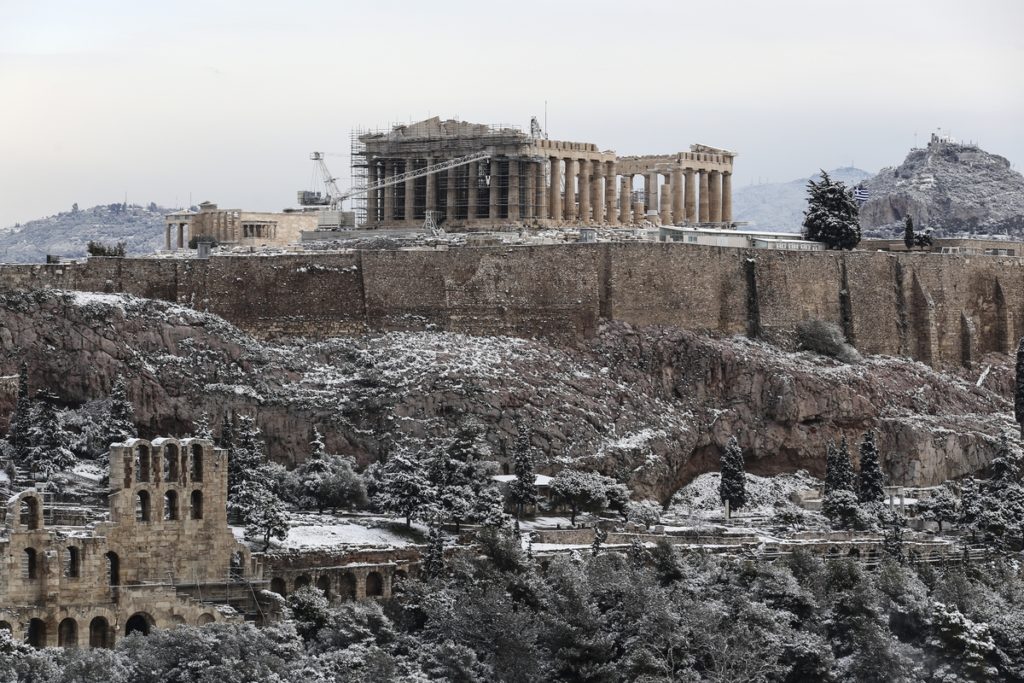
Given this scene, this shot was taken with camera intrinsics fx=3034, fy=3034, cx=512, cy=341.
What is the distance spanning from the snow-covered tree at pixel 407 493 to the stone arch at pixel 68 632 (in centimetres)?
1455

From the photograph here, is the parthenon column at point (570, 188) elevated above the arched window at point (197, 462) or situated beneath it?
elevated above

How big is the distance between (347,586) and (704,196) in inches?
1880

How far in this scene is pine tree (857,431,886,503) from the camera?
10044 cm

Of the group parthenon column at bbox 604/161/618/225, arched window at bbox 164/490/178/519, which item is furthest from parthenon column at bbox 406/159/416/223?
arched window at bbox 164/490/178/519

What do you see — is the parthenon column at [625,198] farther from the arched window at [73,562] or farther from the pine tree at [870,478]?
the arched window at [73,562]

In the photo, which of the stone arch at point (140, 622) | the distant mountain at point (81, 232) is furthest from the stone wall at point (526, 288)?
the distant mountain at point (81, 232)

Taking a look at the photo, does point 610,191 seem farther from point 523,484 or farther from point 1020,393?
point 523,484

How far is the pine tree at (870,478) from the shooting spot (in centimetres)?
10044

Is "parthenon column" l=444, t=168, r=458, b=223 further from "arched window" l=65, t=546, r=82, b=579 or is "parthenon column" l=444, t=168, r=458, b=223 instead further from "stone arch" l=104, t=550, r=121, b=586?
"arched window" l=65, t=546, r=82, b=579

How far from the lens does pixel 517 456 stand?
3703 inches

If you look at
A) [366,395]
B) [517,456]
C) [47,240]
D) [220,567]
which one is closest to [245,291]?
[366,395]

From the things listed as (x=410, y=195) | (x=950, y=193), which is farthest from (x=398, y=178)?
(x=950, y=193)

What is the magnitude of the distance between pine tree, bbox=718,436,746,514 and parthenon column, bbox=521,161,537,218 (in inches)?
730

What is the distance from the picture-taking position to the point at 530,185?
380 feet
